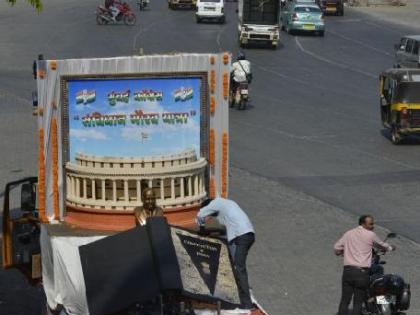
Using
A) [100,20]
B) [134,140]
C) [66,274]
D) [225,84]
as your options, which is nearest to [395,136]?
[225,84]

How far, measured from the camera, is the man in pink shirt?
1152 cm

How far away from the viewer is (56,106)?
1108 cm

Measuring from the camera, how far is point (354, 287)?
11594 mm

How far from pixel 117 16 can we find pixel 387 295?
1719 inches

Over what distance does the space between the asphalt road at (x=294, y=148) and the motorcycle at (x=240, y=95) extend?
385 millimetres

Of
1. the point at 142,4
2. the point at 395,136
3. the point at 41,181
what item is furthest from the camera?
the point at 142,4

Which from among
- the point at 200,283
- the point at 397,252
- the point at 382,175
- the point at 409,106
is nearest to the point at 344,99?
the point at 409,106

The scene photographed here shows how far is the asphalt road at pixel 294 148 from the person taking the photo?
45.5 feet

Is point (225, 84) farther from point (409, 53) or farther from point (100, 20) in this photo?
point (100, 20)

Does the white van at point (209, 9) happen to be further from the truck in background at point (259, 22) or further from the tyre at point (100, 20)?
the truck in background at point (259, 22)

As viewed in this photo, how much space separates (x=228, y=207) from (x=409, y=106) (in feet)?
48.6

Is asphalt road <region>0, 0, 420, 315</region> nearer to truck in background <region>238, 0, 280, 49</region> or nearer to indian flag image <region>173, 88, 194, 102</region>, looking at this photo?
truck in background <region>238, 0, 280, 49</region>

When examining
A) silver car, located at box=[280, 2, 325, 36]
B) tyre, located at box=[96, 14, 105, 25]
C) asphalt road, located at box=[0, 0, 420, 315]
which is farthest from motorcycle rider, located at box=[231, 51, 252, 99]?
tyre, located at box=[96, 14, 105, 25]

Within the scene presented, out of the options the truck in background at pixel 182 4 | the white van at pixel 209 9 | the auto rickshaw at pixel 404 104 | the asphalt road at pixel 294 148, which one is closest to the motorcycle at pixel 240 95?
the asphalt road at pixel 294 148
